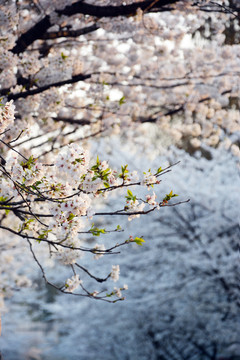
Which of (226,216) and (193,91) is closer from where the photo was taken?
(193,91)

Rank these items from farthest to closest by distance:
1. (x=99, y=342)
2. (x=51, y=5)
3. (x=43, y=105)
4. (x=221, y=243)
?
(x=99, y=342), (x=221, y=243), (x=43, y=105), (x=51, y=5)

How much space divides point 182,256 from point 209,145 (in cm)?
283

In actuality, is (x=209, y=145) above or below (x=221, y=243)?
above

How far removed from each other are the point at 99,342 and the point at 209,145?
6.41 m

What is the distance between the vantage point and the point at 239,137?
368 inches

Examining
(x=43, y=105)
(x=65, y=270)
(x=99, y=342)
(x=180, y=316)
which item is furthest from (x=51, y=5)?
(x=99, y=342)

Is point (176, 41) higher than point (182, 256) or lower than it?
higher

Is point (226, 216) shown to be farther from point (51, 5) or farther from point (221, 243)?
point (51, 5)

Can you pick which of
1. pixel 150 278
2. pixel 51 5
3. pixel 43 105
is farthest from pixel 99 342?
pixel 51 5

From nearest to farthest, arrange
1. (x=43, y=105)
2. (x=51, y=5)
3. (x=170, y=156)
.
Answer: (x=51, y=5)
(x=43, y=105)
(x=170, y=156)

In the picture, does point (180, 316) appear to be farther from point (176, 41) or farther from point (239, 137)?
point (176, 41)

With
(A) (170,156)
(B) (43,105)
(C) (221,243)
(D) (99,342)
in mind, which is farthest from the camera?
(D) (99,342)

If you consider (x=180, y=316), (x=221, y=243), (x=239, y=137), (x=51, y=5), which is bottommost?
(x=180, y=316)

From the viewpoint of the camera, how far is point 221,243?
8148 mm
